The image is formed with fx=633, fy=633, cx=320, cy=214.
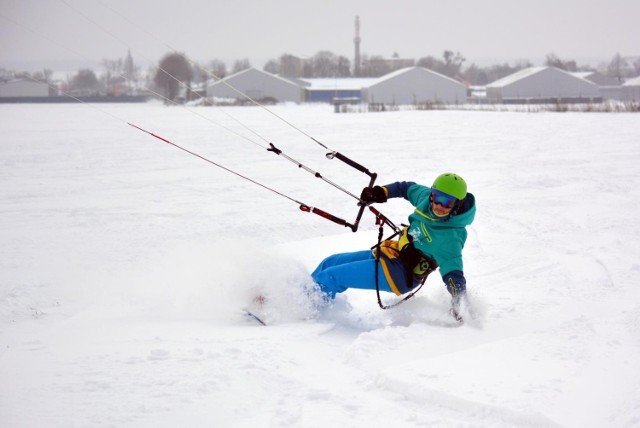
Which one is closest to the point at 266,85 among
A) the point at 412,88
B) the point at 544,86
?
the point at 412,88

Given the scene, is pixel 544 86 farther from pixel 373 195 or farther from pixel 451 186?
pixel 451 186

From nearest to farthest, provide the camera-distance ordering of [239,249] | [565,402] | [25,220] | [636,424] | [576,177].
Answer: [636,424] → [565,402] → [239,249] → [25,220] → [576,177]

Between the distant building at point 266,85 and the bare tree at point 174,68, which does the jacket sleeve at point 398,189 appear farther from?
the distant building at point 266,85

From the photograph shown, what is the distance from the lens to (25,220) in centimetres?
932

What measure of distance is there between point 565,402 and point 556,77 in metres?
81.5

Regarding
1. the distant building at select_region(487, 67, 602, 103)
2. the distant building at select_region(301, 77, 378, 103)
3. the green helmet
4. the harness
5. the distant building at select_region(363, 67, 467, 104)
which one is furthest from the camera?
the distant building at select_region(301, 77, 378, 103)

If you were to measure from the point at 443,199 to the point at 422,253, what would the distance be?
1.64 ft

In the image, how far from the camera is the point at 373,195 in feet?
18.3

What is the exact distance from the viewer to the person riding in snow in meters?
5.15

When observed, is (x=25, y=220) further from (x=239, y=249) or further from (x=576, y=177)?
(x=576, y=177)

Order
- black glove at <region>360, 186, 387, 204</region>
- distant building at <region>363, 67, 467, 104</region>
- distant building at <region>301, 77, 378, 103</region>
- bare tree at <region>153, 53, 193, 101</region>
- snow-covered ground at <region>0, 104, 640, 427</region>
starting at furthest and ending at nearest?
1. distant building at <region>301, 77, 378, 103</region>
2. distant building at <region>363, 67, 467, 104</region>
3. bare tree at <region>153, 53, 193, 101</region>
4. black glove at <region>360, 186, 387, 204</region>
5. snow-covered ground at <region>0, 104, 640, 427</region>

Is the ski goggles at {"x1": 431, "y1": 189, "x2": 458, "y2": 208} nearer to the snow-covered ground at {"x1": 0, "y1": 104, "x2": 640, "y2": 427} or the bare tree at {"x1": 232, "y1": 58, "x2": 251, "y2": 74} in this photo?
the snow-covered ground at {"x1": 0, "y1": 104, "x2": 640, "y2": 427}

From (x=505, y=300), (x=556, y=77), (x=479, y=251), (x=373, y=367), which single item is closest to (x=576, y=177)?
(x=479, y=251)

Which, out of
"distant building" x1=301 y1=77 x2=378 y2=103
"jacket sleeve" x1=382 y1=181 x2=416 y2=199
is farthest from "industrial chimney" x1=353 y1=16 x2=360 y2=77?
"jacket sleeve" x1=382 y1=181 x2=416 y2=199
